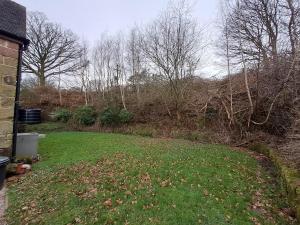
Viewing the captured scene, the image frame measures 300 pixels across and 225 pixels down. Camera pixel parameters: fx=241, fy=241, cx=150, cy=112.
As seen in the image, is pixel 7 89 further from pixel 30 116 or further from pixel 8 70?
pixel 30 116

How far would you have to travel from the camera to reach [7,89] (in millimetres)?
8195

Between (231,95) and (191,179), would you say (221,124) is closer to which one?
(231,95)

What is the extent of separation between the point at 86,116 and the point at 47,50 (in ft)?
51.0

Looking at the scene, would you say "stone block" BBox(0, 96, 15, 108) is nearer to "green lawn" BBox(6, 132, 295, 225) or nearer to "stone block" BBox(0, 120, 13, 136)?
"stone block" BBox(0, 120, 13, 136)

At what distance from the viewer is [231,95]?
14141 mm

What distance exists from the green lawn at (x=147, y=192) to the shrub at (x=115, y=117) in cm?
921

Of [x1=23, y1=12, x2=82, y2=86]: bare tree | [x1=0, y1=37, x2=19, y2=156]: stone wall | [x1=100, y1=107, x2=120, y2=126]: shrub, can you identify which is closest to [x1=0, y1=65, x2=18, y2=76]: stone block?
[x1=0, y1=37, x2=19, y2=156]: stone wall

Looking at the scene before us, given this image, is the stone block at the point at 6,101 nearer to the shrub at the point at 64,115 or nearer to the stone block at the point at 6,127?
the stone block at the point at 6,127

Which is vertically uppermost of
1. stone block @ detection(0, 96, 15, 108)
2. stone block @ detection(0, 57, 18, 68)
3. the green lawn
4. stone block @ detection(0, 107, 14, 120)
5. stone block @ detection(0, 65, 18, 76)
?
stone block @ detection(0, 57, 18, 68)

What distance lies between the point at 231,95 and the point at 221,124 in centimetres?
184

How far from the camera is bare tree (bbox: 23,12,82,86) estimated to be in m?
29.7

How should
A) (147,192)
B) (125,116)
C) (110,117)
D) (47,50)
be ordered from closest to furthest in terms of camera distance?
(147,192) → (125,116) → (110,117) → (47,50)

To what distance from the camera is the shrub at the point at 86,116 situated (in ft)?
63.8

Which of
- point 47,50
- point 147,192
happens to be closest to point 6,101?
point 147,192
